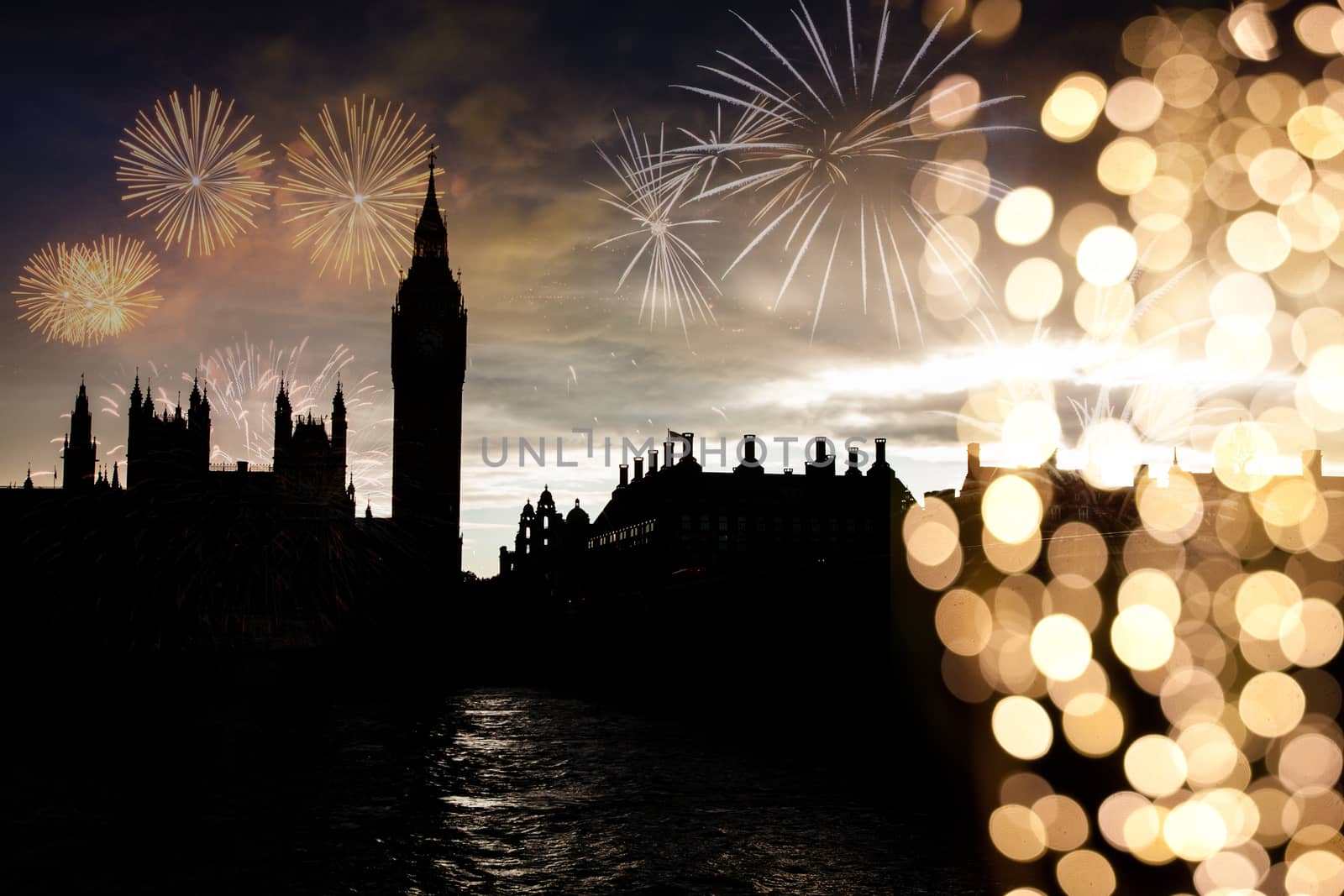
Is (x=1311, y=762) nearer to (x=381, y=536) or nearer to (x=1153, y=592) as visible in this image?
(x=1153, y=592)

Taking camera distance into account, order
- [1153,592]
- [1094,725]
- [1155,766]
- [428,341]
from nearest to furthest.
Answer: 1. [1153,592]
2. [1155,766]
3. [1094,725]
4. [428,341]

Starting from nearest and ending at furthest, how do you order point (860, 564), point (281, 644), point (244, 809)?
point (244, 809) < point (860, 564) < point (281, 644)

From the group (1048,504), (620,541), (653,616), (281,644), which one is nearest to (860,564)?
(653,616)

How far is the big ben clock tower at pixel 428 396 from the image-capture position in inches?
4936

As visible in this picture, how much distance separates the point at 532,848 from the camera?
26.8 m

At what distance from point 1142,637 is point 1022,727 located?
7.66 m

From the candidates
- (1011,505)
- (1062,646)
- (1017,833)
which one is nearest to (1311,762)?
(1017,833)

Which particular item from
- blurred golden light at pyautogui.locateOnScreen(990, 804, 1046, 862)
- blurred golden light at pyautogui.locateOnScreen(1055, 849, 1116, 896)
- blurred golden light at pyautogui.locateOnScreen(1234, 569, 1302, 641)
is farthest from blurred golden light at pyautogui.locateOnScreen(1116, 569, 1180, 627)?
blurred golden light at pyautogui.locateOnScreen(1055, 849, 1116, 896)

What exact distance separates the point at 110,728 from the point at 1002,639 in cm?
3617

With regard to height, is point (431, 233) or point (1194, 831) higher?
point (431, 233)

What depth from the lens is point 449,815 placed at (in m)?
30.8

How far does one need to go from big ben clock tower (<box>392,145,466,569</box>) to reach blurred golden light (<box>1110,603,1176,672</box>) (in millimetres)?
99125

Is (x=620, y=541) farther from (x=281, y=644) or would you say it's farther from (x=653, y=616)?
(x=653, y=616)

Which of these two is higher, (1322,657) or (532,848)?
(1322,657)
